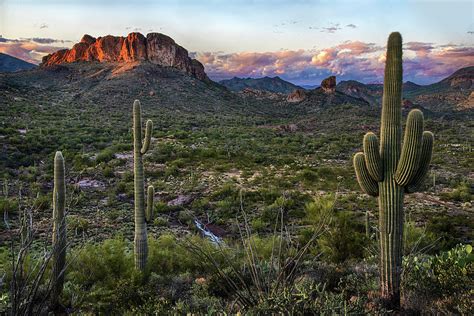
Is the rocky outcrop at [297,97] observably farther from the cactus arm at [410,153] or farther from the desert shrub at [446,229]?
the cactus arm at [410,153]

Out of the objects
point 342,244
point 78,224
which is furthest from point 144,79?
point 342,244

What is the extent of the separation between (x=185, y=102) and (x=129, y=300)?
67563 millimetres

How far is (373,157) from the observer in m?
5.58

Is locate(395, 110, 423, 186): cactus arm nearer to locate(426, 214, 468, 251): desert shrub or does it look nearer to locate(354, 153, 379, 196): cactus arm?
locate(354, 153, 379, 196): cactus arm

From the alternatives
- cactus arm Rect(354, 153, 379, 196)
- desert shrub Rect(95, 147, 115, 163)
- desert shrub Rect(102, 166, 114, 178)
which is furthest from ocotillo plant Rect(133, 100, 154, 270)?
desert shrub Rect(95, 147, 115, 163)

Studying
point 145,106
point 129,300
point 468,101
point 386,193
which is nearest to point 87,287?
point 129,300

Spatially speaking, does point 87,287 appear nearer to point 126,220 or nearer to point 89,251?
point 89,251

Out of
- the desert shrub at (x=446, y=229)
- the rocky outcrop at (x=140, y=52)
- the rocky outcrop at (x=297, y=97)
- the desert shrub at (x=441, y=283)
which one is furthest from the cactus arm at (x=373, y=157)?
the rocky outcrop at (x=297, y=97)

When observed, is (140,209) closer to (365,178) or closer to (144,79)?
(365,178)

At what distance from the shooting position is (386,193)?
5574 millimetres

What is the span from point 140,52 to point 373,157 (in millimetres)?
101289

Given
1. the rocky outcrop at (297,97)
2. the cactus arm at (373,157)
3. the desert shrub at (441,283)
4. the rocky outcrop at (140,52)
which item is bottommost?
the desert shrub at (441,283)

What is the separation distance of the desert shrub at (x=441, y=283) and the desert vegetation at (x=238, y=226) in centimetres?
2

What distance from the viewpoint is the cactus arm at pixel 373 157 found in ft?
18.2
